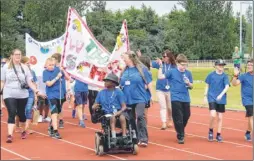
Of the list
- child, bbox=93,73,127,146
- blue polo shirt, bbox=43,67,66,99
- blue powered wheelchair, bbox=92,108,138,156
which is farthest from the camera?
blue polo shirt, bbox=43,67,66,99

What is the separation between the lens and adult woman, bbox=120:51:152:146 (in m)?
10.8

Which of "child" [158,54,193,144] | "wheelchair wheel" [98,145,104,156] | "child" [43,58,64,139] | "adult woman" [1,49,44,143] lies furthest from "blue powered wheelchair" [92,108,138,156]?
"child" [43,58,64,139]

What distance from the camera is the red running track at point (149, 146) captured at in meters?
9.63

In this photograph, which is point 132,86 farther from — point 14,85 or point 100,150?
point 14,85

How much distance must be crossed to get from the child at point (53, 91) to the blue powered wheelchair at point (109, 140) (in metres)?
2.24

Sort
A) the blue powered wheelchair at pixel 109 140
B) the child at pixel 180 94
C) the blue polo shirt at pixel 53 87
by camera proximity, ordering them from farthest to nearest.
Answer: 1. the blue polo shirt at pixel 53 87
2. the child at pixel 180 94
3. the blue powered wheelchair at pixel 109 140

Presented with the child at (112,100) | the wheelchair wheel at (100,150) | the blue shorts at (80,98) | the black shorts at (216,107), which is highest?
the child at (112,100)

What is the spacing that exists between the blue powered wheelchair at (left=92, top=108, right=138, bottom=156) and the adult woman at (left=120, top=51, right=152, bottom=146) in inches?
30.1

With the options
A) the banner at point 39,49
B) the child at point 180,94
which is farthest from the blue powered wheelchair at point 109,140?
the banner at point 39,49

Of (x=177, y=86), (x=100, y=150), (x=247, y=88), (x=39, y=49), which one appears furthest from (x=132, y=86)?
(x=39, y=49)

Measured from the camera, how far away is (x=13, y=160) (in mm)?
9109

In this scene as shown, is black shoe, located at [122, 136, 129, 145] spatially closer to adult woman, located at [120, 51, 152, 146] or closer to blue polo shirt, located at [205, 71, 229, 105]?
adult woman, located at [120, 51, 152, 146]

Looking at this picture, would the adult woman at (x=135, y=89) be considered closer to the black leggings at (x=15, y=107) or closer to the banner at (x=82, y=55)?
the banner at (x=82, y=55)

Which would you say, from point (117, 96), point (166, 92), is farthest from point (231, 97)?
point (117, 96)
